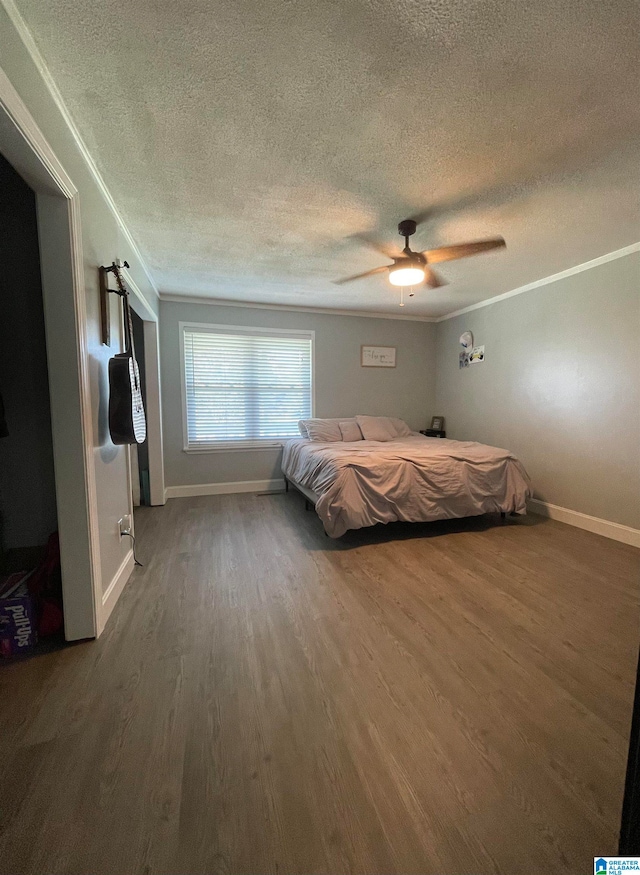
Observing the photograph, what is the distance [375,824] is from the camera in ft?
3.14

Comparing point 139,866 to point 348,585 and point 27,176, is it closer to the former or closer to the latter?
point 348,585

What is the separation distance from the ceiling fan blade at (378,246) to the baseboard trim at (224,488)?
9.84 ft

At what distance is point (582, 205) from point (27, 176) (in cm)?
300

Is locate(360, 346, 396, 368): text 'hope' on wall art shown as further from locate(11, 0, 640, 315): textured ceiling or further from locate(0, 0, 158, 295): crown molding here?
locate(0, 0, 158, 295): crown molding

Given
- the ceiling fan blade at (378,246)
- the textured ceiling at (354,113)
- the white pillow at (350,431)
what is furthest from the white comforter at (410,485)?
the textured ceiling at (354,113)

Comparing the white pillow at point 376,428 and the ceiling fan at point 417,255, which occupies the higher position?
the ceiling fan at point 417,255

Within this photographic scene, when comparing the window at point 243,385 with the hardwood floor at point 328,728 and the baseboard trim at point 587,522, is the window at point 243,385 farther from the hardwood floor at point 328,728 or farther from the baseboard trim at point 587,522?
the baseboard trim at point 587,522

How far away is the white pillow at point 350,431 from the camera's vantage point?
14.3 feet

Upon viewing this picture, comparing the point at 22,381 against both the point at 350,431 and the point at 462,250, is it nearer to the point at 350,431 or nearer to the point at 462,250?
the point at 462,250

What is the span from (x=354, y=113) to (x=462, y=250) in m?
1.14

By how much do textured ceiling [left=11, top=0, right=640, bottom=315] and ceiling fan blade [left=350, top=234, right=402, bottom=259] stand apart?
0.41 ft

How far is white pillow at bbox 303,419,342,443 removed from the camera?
423 centimetres

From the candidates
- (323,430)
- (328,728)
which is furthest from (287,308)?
(328,728)

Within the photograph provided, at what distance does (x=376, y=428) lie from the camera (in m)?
4.46
